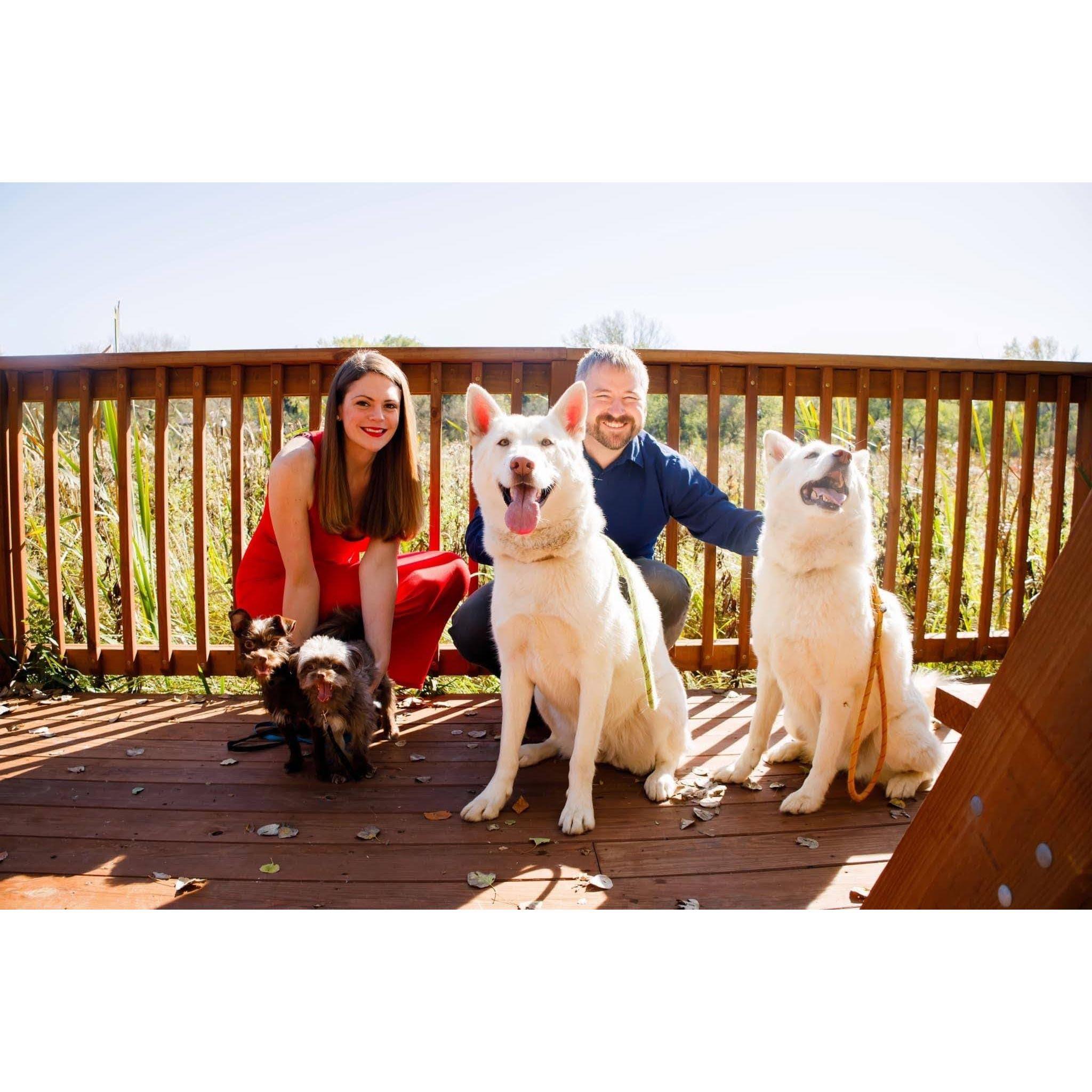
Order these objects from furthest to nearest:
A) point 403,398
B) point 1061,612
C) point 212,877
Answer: point 403,398
point 212,877
point 1061,612

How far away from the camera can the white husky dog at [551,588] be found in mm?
2326

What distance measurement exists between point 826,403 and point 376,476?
254 cm

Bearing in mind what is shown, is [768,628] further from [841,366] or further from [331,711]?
[841,366]

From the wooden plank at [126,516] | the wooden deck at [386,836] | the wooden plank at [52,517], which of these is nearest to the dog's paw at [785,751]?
the wooden deck at [386,836]

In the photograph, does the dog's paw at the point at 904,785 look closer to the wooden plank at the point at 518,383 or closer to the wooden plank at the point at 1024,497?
the wooden plank at the point at 1024,497

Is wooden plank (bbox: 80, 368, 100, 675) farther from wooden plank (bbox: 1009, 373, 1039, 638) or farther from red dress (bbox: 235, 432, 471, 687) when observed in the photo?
wooden plank (bbox: 1009, 373, 1039, 638)

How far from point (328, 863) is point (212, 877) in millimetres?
329

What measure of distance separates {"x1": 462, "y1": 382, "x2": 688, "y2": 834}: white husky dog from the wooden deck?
17 centimetres

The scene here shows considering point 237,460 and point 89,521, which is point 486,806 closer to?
point 237,460

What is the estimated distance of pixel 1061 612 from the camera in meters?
0.87

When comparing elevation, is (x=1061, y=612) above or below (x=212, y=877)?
above

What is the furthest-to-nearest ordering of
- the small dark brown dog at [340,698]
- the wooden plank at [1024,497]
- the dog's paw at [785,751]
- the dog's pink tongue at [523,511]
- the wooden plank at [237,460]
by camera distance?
the wooden plank at [1024,497], the wooden plank at [237,460], the dog's paw at [785,751], the small dark brown dog at [340,698], the dog's pink tongue at [523,511]

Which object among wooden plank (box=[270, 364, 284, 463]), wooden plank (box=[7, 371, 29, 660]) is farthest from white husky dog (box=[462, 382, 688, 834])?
wooden plank (box=[7, 371, 29, 660])

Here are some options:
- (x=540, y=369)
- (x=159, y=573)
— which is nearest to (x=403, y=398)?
(x=540, y=369)
